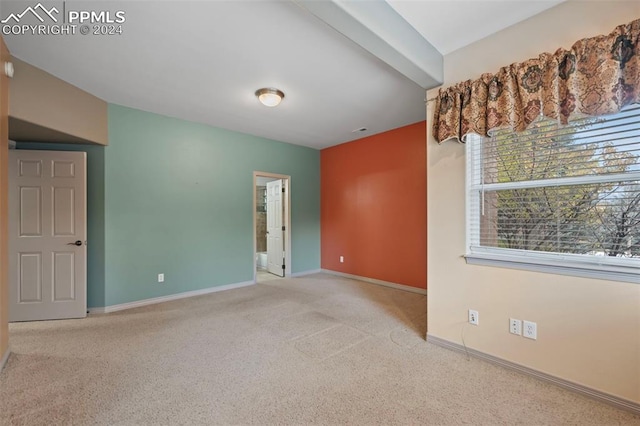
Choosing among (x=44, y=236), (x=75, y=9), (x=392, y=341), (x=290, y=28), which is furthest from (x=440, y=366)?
(x=44, y=236)

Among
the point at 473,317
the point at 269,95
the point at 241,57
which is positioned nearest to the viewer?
the point at 473,317

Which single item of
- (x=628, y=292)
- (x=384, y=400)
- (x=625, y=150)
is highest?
(x=625, y=150)

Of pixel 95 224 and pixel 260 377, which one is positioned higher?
pixel 95 224

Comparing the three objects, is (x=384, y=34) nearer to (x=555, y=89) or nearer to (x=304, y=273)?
(x=555, y=89)

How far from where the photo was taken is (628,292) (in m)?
1.64

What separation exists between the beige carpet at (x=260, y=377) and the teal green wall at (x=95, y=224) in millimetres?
349

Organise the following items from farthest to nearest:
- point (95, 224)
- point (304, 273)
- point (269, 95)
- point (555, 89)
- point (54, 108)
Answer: point (304, 273) < point (95, 224) < point (269, 95) < point (54, 108) < point (555, 89)

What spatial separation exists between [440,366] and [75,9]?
3775 millimetres

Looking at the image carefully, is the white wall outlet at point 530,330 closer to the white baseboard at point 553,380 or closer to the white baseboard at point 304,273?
the white baseboard at point 553,380

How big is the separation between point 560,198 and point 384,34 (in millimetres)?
1686

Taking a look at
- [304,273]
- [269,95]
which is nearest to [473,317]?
[269,95]

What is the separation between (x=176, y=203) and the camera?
13.0 ft

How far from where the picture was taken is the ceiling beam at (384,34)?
Result: 1611 millimetres

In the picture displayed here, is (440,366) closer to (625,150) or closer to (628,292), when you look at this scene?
(628,292)
